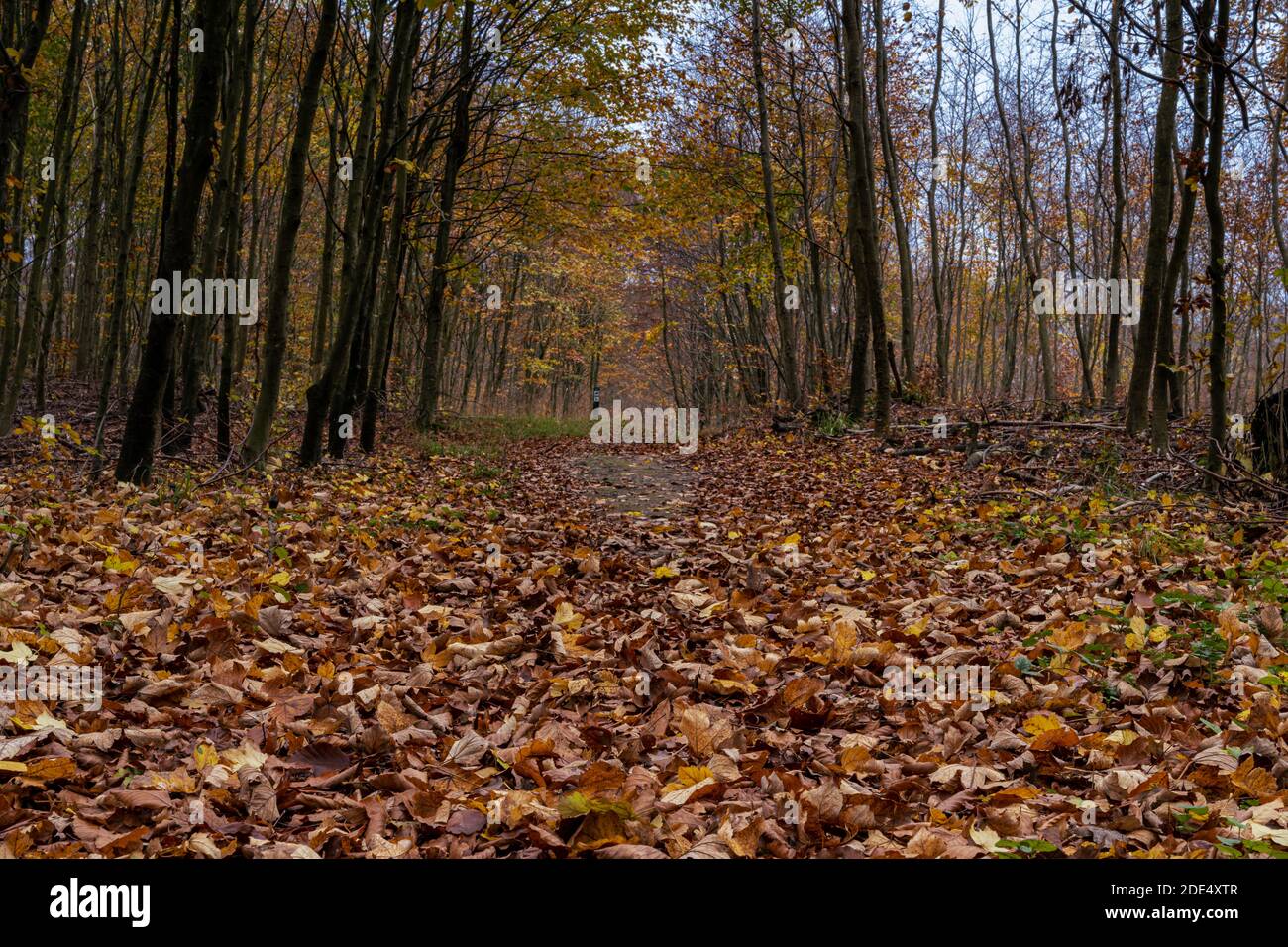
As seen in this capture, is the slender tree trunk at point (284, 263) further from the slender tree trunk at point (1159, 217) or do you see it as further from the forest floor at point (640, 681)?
the slender tree trunk at point (1159, 217)

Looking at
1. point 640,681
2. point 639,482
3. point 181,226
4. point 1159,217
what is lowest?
point 640,681

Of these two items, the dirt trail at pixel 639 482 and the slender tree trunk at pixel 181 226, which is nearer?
the slender tree trunk at pixel 181 226

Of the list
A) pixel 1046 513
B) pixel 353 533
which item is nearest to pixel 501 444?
pixel 353 533

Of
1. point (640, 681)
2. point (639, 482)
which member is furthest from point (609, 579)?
point (639, 482)

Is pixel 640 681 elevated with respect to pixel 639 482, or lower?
lower

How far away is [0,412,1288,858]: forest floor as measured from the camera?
2143 mm

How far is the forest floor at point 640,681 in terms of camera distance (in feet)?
7.03

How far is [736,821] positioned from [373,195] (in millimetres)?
9004

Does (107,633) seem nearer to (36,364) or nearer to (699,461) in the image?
(699,461)

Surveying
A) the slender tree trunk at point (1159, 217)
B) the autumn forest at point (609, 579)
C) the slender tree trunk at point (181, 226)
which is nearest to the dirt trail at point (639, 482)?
the autumn forest at point (609, 579)

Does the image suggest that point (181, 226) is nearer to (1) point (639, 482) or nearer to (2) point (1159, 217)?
(1) point (639, 482)

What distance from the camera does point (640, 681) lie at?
3.36 meters

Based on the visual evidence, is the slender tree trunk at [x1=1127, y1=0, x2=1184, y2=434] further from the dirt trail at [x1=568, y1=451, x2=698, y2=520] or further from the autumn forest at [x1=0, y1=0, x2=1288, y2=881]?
the dirt trail at [x1=568, y1=451, x2=698, y2=520]
